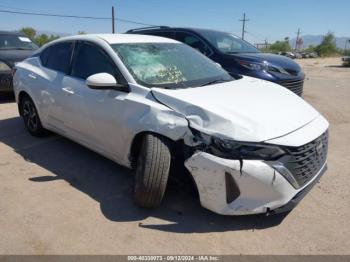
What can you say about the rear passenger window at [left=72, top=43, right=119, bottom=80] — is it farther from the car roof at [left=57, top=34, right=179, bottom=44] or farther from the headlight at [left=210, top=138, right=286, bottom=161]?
the headlight at [left=210, top=138, right=286, bottom=161]

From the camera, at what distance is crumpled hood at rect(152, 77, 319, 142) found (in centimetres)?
290

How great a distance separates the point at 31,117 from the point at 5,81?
3074 millimetres

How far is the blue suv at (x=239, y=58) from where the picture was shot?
646 cm

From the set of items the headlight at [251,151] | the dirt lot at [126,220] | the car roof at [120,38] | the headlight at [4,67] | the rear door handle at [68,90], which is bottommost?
the dirt lot at [126,220]

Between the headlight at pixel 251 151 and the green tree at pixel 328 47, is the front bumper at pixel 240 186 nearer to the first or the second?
the headlight at pixel 251 151

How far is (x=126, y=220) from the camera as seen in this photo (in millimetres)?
3248

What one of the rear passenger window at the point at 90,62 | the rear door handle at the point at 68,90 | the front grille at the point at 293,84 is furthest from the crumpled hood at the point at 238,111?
the front grille at the point at 293,84

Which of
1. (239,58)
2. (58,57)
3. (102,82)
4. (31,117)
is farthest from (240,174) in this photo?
(239,58)

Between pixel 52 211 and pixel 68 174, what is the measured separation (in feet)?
2.84

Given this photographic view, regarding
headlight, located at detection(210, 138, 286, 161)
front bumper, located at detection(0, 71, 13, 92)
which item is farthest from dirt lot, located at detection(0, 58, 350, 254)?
front bumper, located at detection(0, 71, 13, 92)

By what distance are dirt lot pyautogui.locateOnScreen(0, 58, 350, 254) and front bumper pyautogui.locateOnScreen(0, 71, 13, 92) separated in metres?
4.00

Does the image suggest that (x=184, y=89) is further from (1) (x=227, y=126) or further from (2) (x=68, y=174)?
(2) (x=68, y=174)

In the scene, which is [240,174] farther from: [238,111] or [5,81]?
[5,81]

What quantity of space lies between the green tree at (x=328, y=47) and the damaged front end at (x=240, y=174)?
8012cm
